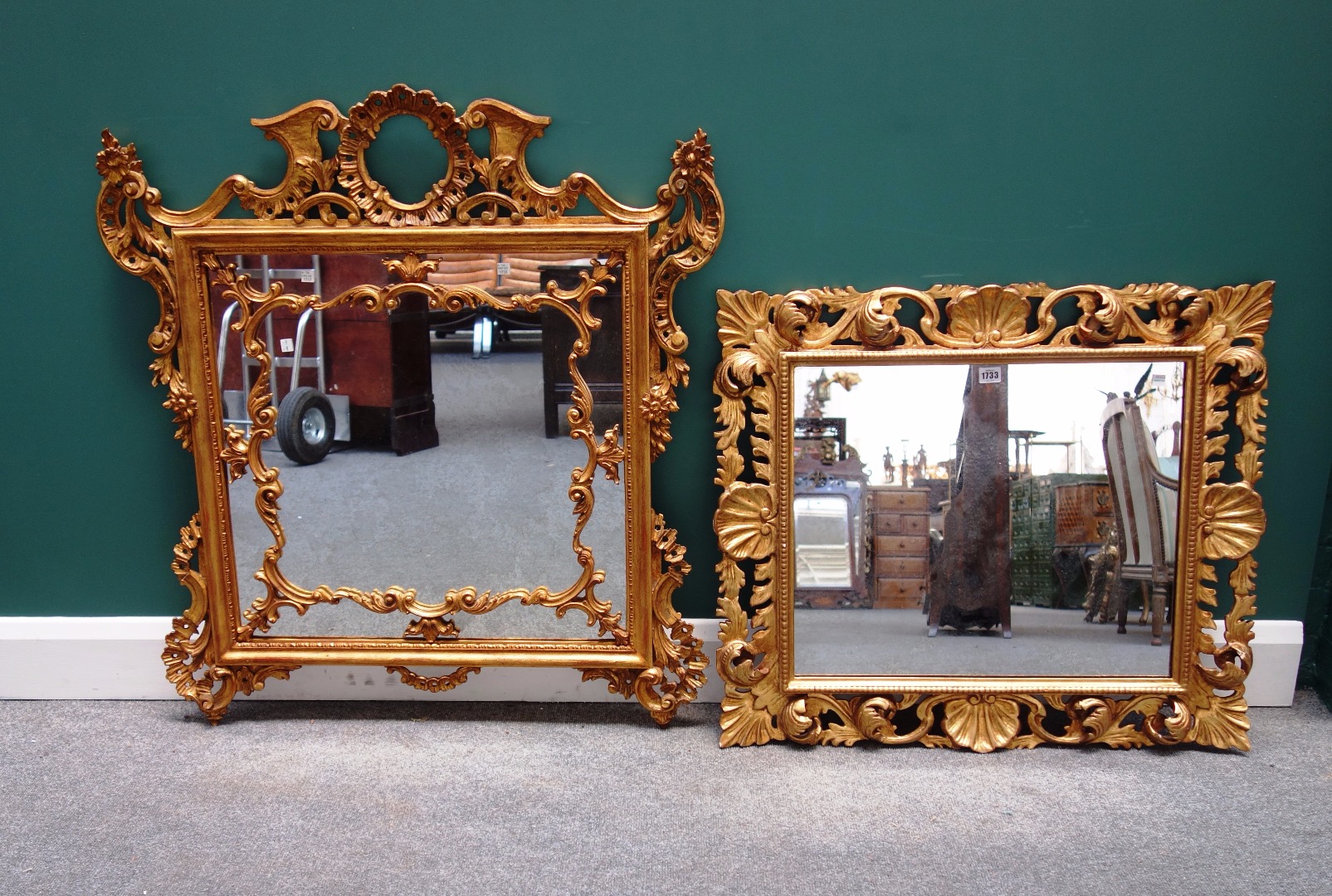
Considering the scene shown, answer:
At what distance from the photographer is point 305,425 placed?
1979 millimetres

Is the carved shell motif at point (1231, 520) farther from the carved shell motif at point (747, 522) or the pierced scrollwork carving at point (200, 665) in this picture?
the pierced scrollwork carving at point (200, 665)

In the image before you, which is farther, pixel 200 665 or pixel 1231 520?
pixel 200 665

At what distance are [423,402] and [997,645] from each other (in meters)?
1.22

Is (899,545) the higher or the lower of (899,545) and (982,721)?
the higher

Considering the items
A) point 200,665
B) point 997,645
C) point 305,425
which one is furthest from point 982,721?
point 200,665

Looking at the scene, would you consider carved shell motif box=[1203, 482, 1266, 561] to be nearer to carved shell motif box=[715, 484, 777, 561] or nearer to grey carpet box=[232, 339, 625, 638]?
carved shell motif box=[715, 484, 777, 561]

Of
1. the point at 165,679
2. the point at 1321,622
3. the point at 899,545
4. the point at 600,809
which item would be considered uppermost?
the point at 899,545

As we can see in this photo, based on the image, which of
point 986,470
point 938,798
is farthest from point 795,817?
point 986,470

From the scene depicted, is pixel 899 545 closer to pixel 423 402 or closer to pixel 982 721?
pixel 982 721

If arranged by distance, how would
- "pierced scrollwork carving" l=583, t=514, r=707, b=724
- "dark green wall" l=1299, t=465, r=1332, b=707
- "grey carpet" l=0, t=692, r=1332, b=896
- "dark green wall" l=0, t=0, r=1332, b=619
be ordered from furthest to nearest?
"dark green wall" l=1299, t=465, r=1332, b=707
"pierced scrollwork carving" l=583, t=514, r=707, b=724
"dark green wall" l=0, t=0, r=1332, b=619
"grey carpet" l=0, t=692, r=1332, b=896

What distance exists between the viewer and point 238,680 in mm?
2064

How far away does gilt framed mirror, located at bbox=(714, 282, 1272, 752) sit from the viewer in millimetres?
1909

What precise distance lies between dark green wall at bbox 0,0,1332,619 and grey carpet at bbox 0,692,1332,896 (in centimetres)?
70

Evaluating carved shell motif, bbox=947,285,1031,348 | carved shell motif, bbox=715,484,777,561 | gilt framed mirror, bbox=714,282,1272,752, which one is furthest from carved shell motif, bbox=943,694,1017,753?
carved shell motif, bbox=947,285,1031,348
